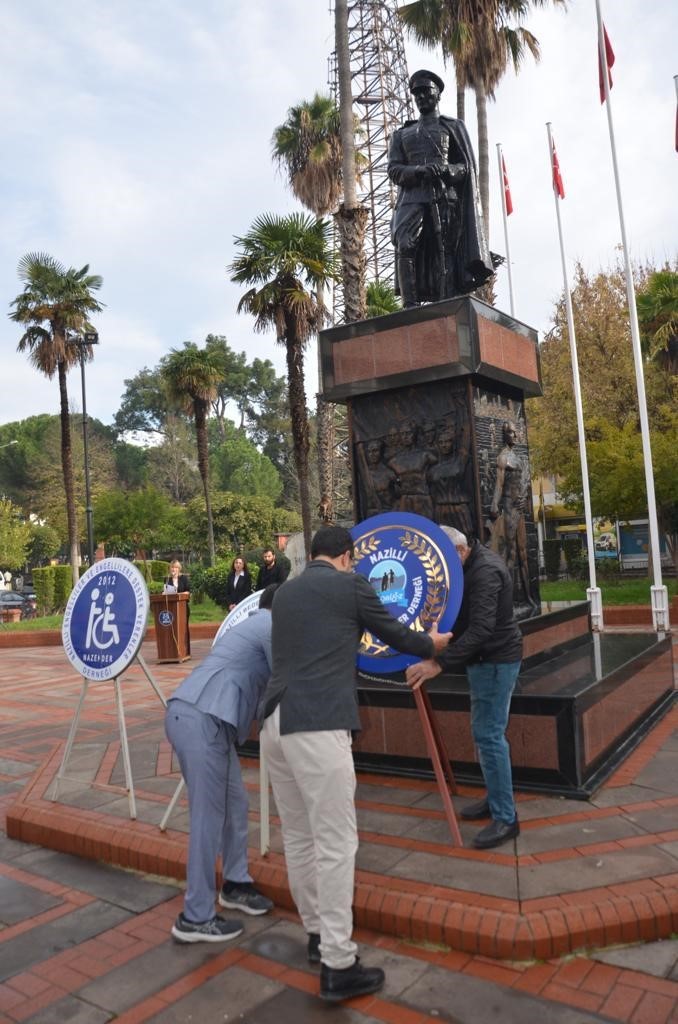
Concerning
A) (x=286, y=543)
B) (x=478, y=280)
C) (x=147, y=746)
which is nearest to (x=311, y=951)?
(x=147, y=746)

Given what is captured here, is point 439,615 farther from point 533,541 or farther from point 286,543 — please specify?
point 286,543

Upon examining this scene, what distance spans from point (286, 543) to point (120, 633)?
32.7 meters

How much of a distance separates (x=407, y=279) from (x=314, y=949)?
5.73m

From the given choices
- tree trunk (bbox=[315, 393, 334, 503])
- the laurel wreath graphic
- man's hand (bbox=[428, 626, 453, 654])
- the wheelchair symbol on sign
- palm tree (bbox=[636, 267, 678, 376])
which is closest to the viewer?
man's hand (bbox=[428, 626, 453, 654])

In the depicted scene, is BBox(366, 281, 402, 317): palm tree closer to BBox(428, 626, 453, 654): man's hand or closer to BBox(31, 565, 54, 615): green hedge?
BBox(31, 565, 54, 615): green hedge

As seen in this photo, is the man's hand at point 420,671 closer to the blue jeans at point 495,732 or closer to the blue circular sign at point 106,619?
the blue jeans at point 495,732

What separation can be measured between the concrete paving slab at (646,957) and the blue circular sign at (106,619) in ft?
9.60

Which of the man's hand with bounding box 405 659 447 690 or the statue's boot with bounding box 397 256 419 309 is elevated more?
the statue's boot with bounding box 397 256 419 309

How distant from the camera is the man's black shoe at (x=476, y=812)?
4.37 metres

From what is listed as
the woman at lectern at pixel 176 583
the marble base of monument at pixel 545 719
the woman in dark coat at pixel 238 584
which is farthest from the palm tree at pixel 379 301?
the marble base of monument at pixel 545 719

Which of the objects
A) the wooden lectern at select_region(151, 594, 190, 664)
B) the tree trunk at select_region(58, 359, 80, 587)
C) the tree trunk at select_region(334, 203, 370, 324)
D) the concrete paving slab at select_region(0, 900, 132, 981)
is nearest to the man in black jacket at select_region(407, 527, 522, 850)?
the concrete paving slab at select_region(0, 900, 132, 981)

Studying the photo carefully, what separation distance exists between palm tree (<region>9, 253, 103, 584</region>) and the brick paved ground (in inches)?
938

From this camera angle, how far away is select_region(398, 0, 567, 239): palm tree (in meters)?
17.8

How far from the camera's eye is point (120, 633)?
4.86 m
